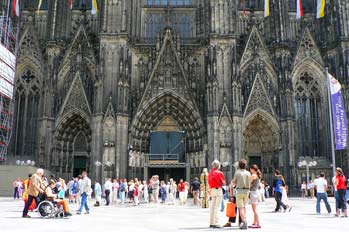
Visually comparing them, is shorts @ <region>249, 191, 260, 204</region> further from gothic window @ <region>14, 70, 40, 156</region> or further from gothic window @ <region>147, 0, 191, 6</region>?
gothic window @ <region>147, 0, 191, 6</region>

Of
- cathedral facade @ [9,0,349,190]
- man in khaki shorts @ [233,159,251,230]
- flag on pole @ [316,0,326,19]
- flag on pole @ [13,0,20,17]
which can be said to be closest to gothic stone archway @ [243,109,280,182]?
cathedral facade @ [9,0,349,190]

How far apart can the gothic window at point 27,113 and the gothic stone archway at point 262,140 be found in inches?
730

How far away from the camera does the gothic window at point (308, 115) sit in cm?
3444

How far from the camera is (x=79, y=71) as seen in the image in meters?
33.9

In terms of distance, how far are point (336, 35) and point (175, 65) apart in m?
14.1

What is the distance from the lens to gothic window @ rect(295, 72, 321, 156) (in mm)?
34438

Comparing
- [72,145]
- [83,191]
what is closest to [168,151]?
[72,145]

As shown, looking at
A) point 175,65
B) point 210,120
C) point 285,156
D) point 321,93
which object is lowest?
point 285,156

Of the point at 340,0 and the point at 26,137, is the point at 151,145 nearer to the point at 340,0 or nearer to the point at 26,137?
the point at 26,137

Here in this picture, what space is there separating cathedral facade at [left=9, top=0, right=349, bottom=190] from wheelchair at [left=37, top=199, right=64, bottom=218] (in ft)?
55.7

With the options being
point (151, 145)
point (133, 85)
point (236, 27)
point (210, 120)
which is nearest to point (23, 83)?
point (133, 85)

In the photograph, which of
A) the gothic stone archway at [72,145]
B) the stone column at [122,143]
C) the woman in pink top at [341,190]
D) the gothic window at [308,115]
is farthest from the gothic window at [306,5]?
the woman in pink top at [341,190]

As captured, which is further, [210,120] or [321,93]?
[321,93]

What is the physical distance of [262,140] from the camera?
34594mm
